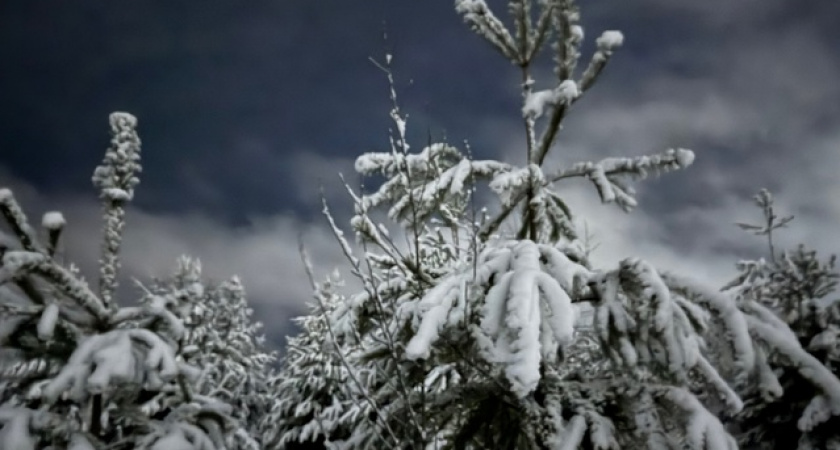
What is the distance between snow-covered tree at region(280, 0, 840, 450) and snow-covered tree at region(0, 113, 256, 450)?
41.9 inches

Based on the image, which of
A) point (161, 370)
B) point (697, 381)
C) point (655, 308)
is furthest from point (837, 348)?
point (161, 370)

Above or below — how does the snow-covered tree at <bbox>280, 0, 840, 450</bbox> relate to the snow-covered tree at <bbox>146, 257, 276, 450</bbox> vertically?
below

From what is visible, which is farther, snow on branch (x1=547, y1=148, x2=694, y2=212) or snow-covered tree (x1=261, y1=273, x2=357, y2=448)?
snow-covered tree (x1=261, y1=273, x2=357, y2=448)

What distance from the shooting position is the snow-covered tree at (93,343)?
3264mm

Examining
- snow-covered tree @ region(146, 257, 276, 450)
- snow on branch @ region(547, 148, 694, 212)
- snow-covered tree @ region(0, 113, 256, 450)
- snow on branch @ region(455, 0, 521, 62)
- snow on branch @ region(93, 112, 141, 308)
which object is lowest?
snow-covered tree @ region(0, 113, 256, 450)

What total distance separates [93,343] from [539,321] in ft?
8.28

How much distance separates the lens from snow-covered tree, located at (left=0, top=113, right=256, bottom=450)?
3264 mm

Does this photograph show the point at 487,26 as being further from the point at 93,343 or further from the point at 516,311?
the point at 93,343

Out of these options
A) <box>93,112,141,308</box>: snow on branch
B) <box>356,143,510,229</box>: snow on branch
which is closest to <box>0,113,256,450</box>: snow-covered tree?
<box>93,112,141,308</box>: snow on branch

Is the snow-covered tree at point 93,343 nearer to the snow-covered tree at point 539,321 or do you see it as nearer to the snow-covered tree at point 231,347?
the snow-covered tree at point 539,321

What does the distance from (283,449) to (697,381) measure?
45.6 feet

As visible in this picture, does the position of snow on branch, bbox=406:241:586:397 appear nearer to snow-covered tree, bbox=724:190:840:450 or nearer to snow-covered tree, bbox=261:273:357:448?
snow-covered tree, bbox=724:190:840:450

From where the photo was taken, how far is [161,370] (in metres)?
3.46

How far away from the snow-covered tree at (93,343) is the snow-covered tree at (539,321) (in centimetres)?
107
